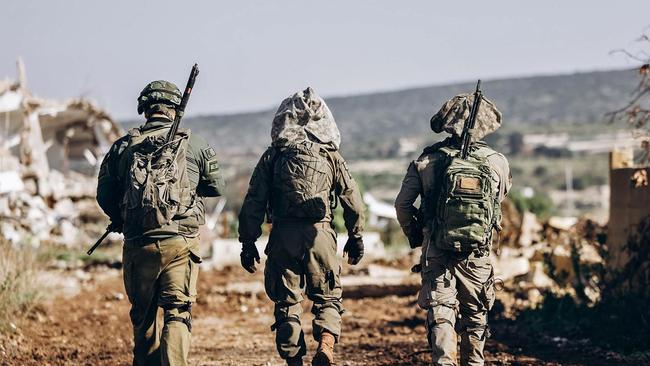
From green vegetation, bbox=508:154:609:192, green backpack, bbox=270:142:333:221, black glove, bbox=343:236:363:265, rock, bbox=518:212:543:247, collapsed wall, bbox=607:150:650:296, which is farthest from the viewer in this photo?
green vegetation, bbox=508:154:609:192

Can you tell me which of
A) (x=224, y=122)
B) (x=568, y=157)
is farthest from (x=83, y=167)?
(x=224, y=122)

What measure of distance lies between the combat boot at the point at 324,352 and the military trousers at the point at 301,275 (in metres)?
0.04

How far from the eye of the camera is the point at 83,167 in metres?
41.1

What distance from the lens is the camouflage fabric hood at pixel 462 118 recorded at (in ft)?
26.0

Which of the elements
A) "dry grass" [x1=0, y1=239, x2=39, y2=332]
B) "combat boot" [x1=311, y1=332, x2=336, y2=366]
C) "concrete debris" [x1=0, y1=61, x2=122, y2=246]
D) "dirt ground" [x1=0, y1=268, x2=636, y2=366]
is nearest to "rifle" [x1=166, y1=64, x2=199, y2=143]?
"combat boot" [x1=311, y1=332, x2=336, y2=366]

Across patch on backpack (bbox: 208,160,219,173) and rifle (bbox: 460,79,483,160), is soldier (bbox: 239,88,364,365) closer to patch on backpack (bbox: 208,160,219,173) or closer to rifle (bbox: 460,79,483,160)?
patch on backpack (bbox: 208,160,219,173)

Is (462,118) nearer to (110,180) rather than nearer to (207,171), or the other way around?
(207,171)

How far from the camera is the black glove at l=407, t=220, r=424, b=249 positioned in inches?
313

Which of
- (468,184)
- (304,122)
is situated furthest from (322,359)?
(304,122)

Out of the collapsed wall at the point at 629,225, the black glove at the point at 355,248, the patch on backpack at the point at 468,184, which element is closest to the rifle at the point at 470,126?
the patch on backpack at the point at 468,184

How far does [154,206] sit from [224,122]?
120573mm

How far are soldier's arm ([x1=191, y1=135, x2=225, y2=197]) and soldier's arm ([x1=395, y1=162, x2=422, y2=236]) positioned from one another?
1187mm

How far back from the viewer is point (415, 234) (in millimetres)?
7996

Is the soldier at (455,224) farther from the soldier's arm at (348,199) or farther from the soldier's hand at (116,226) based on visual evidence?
the soldier's hand at (116,226)
